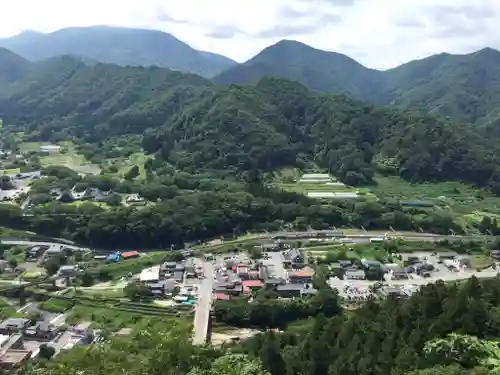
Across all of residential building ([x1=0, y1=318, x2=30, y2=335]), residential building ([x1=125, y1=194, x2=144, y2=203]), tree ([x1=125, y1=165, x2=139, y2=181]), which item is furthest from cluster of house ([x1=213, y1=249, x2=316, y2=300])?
tree ([x1=125, y1=165, x2=139, y2=181])

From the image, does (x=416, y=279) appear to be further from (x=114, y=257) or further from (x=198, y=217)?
(x=114, y=257)

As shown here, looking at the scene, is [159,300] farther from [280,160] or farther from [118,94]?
[118,94]

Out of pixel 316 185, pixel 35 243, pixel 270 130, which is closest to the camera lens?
pixel 35 243

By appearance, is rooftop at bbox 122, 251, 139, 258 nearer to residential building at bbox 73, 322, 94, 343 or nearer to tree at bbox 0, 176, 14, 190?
residential building at bbox 73, 322, 94, 343

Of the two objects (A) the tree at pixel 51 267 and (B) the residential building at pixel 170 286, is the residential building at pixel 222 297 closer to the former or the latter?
(B) the residential building at pixel 170 286

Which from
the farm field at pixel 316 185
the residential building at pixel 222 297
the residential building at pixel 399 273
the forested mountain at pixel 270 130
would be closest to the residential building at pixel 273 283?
the residential building at pixel 222 297

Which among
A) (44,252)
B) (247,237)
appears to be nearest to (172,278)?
(247,237)
